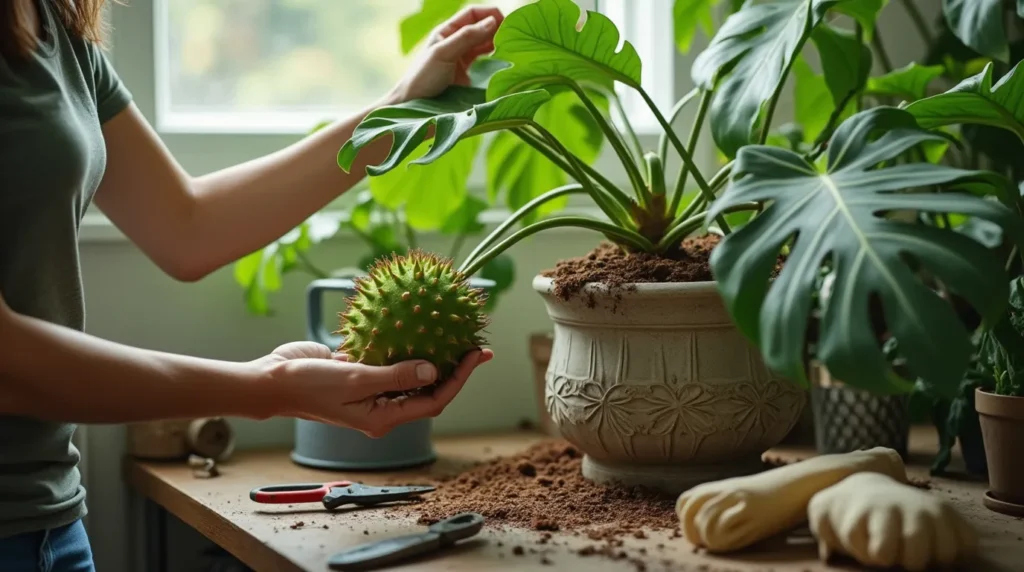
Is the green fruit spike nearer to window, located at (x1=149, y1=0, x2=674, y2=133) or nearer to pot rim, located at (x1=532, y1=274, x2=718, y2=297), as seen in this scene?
pot rim, located at (x1=532, y1=274, x2=718, y2=297)

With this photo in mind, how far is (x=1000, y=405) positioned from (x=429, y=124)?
647mm

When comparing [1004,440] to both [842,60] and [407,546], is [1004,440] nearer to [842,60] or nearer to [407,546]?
[842,60]

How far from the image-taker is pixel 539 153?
1.55 meters

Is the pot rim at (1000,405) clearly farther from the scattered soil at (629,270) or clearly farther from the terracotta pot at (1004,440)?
the scattered soil at (629,270)

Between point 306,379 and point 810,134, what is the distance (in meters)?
0.99

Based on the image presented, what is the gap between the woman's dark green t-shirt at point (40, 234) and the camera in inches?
41.4

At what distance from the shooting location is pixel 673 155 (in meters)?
1.97

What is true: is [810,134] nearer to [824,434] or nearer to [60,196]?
[824,434]

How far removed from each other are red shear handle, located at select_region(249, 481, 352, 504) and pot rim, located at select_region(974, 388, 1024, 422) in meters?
0.68

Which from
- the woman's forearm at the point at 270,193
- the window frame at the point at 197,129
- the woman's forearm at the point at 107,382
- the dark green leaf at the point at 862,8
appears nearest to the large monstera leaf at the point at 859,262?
the dark green leaf at the point at 862,8

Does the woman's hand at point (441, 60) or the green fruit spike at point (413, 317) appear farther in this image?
the woman's hand at point (441, 60)

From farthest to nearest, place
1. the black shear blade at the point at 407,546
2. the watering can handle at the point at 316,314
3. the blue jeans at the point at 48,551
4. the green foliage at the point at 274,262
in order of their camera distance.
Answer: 1. the green foliage at the point at 274,262
2. the watering can handle at the point at 316,314
3. the blue jeans at the point at 48,551
4. the black shear blade at the point at 407,546

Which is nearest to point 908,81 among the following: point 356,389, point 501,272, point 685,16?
point 685,16

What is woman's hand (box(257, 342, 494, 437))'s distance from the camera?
3.36ft
